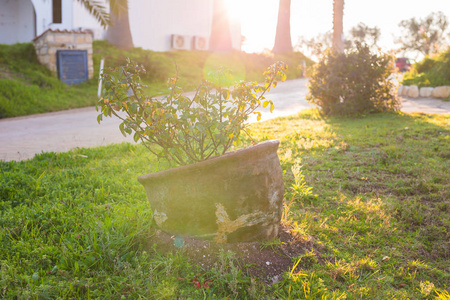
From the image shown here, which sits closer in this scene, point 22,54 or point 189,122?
point 189,122

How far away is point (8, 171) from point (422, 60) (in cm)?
1655

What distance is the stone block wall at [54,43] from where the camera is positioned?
1338 centimetres

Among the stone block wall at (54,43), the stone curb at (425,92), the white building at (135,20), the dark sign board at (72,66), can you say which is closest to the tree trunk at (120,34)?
the white building at (135,20)

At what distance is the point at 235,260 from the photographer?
8.86 feet

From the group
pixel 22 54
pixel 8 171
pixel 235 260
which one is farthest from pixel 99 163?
pixel 22 54

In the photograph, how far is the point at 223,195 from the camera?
8.87 feet

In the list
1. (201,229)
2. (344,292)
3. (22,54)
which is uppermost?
(22,54)

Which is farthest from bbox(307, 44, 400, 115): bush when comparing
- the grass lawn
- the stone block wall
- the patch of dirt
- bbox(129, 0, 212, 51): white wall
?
bbox(129, 0, 212, 51): white wall

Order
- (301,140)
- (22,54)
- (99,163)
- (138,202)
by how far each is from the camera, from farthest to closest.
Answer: (22,54)
(301,140)
(99,163)
(138,202)

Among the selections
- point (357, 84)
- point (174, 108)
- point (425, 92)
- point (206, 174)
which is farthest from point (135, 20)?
point (206, 174)

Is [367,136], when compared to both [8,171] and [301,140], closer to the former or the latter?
[301,140]

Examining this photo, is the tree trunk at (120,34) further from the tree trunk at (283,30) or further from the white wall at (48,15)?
the tree trunk at (283,30)

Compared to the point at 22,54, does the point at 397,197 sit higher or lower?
lower

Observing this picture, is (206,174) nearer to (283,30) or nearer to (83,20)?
(83,20)
